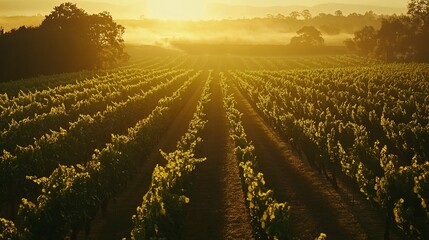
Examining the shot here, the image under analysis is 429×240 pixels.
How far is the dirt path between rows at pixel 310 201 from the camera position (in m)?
17.8

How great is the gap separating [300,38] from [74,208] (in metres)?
162

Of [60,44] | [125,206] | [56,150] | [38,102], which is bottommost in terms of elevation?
[125,206]

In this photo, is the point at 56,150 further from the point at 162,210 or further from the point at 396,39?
the point at 396,39

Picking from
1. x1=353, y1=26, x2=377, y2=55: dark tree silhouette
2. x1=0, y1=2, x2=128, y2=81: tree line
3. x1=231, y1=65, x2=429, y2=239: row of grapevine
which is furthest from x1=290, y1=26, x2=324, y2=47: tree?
x1=231, y1=65, x2=429, y2=239: row of grapevine

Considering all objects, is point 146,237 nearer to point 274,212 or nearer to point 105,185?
point 274,212

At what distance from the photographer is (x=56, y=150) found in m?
22.7

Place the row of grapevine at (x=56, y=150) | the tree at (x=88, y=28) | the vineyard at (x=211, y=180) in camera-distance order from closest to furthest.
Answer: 1. the vineyard at (x=211, y=180)
2. the row of grapevine at (x=56, y=150)
3. the tree at (x=88, y=28)

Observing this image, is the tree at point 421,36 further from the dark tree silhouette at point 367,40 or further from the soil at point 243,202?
the soil at point 243,202

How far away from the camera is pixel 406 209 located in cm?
1491

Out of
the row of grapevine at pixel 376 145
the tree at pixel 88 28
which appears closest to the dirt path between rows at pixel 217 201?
the row of grapevine at pixel 376 145

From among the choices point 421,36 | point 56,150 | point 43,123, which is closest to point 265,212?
point 56,150

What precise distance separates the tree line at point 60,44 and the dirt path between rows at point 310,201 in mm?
54234

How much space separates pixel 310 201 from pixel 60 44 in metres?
69.7

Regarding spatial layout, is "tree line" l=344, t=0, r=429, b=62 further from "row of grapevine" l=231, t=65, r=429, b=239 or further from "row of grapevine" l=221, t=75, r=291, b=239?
"row of grapevine" l=221, t=75, r=291, b=239
